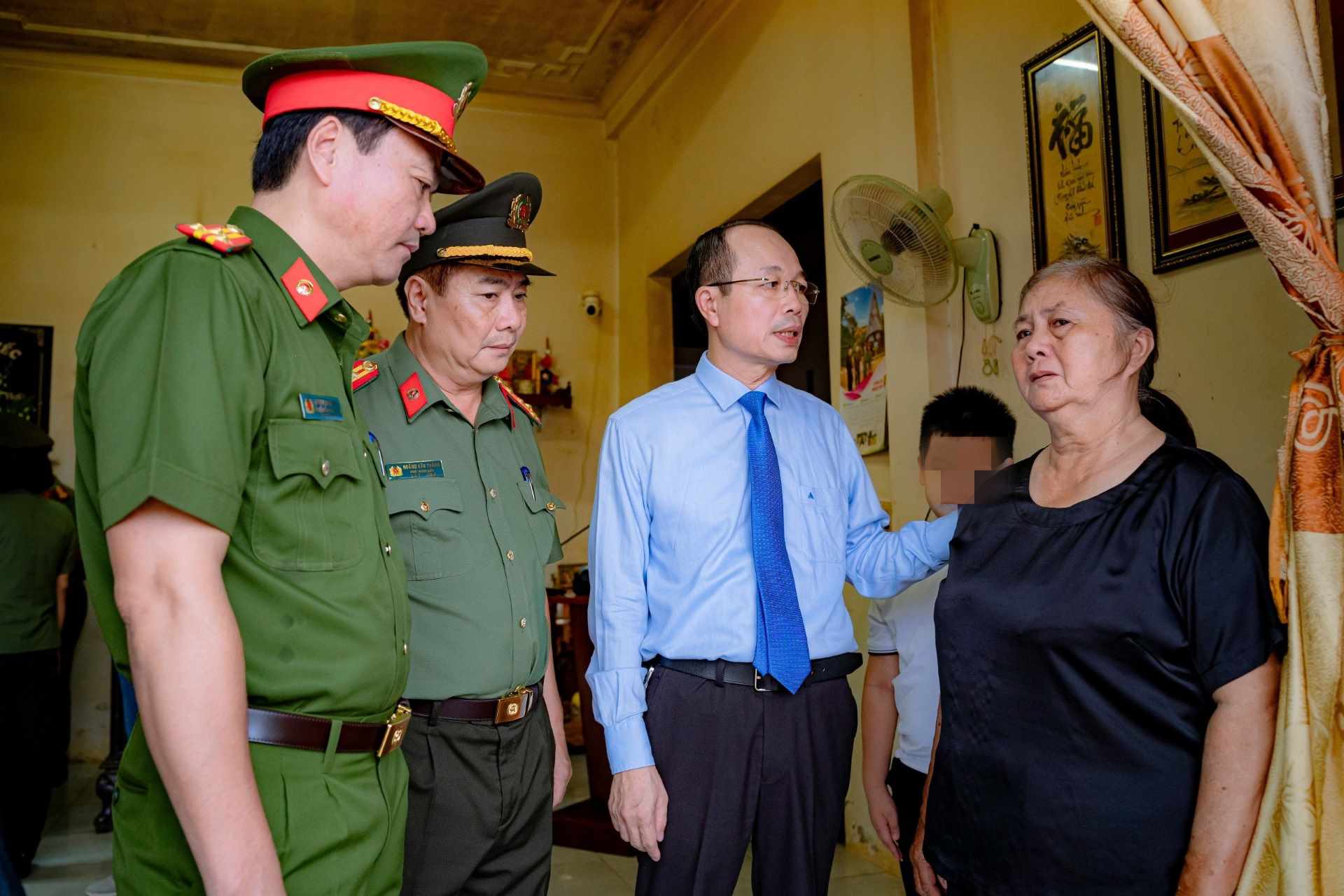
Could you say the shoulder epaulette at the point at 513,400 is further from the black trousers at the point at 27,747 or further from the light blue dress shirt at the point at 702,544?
the black trousers at the point at 27,747

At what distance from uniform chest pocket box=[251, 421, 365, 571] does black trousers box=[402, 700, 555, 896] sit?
63 cm

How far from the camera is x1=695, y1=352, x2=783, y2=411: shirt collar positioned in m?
1.93

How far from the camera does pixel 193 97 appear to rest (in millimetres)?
5781

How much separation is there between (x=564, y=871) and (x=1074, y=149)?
114 inches

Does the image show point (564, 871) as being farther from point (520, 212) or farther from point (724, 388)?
point (520, 212)

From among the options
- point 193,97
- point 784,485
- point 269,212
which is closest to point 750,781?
point 784,485

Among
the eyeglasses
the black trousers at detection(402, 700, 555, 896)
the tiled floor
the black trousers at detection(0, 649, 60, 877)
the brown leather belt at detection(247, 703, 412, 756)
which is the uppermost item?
the eyeglasses

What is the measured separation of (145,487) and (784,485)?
1.18 metres

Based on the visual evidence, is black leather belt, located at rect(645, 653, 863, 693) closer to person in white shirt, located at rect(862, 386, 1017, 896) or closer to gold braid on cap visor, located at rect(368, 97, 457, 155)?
person in white shirt, located at rect(862, 386, 1017, 896)

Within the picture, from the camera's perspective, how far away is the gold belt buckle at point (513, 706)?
5.73ft

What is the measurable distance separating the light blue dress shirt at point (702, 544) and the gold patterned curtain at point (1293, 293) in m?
0.57

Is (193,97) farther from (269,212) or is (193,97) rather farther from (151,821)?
(151,821)

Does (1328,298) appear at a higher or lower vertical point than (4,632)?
higher

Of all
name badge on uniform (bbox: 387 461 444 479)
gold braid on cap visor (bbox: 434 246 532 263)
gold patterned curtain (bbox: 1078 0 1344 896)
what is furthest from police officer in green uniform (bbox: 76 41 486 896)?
gold patterned curtain (bbox: 1078 0 1344 896)
